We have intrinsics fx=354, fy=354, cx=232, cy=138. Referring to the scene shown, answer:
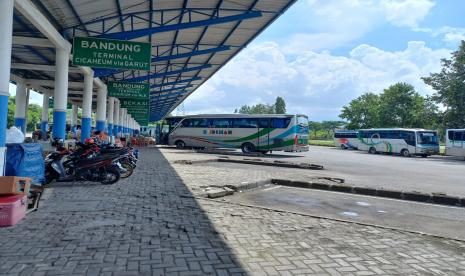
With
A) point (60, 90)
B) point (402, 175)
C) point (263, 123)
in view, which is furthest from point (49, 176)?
point (263, 123)

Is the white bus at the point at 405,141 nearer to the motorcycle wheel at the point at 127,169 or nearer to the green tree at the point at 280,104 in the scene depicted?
the motorcycle wheel at the point at 127,169

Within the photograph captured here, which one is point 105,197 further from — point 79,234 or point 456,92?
point 456,92

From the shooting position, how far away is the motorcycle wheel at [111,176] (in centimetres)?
890

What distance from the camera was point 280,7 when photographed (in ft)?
41.0

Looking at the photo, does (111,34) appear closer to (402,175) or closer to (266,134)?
(402,175)

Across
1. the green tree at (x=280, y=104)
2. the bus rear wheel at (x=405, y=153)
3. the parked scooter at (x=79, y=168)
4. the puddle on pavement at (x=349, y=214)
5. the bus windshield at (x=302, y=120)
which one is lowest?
the puddle on pavement at (x=349, y=214)

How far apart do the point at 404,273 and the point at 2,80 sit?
25.7 ft

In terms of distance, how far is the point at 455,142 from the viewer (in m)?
26.7

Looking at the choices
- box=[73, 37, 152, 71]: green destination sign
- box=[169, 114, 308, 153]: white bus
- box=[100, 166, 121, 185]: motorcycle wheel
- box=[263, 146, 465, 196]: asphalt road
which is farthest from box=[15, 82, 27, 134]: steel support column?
box=[263, 146, 465, 196]: asphalt road

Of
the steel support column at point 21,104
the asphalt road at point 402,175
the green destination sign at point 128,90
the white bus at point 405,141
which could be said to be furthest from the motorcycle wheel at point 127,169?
the white bus at point 405,141

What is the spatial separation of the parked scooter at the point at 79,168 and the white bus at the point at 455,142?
26.2 metres

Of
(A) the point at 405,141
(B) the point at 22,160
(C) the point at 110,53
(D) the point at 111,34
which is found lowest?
(B) the point at 22,160

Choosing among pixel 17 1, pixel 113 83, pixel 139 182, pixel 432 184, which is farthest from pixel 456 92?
pixel 17 1

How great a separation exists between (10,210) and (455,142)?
29491mm
